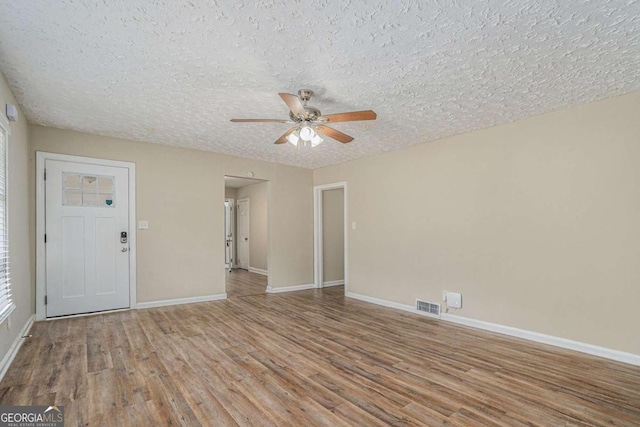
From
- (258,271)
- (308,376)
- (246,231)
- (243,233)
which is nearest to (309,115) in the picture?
(308,376)

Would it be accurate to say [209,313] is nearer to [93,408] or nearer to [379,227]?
[93,408]

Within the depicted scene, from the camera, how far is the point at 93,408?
218 cm

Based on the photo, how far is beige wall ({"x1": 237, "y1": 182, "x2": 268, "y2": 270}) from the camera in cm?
823

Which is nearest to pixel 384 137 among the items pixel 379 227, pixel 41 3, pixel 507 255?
pixel 379 227

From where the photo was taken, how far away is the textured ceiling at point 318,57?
1889 millimetres

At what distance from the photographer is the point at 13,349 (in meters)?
3.04

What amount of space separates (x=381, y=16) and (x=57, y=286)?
4778 mm

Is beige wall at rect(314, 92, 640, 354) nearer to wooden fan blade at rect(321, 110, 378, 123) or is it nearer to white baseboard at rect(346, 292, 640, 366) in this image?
white baseboard at rect(346, 292, 640, 366)

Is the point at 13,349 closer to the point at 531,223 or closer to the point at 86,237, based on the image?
the point at 86,237

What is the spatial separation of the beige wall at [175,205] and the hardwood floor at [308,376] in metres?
1.01

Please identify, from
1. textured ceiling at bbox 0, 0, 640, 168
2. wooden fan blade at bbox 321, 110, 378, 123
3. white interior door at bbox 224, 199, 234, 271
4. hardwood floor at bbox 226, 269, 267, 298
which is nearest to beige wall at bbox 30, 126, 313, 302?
hardwood floor at bbox 226, 269, 267, 298

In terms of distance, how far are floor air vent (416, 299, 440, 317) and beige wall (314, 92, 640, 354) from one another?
0.29 feet

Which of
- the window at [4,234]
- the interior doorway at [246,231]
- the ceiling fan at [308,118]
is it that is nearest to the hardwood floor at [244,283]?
the interior doorway at [246,231]

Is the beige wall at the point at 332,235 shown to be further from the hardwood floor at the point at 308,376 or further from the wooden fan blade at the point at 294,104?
the wooden fan blade at the point at 294,104
